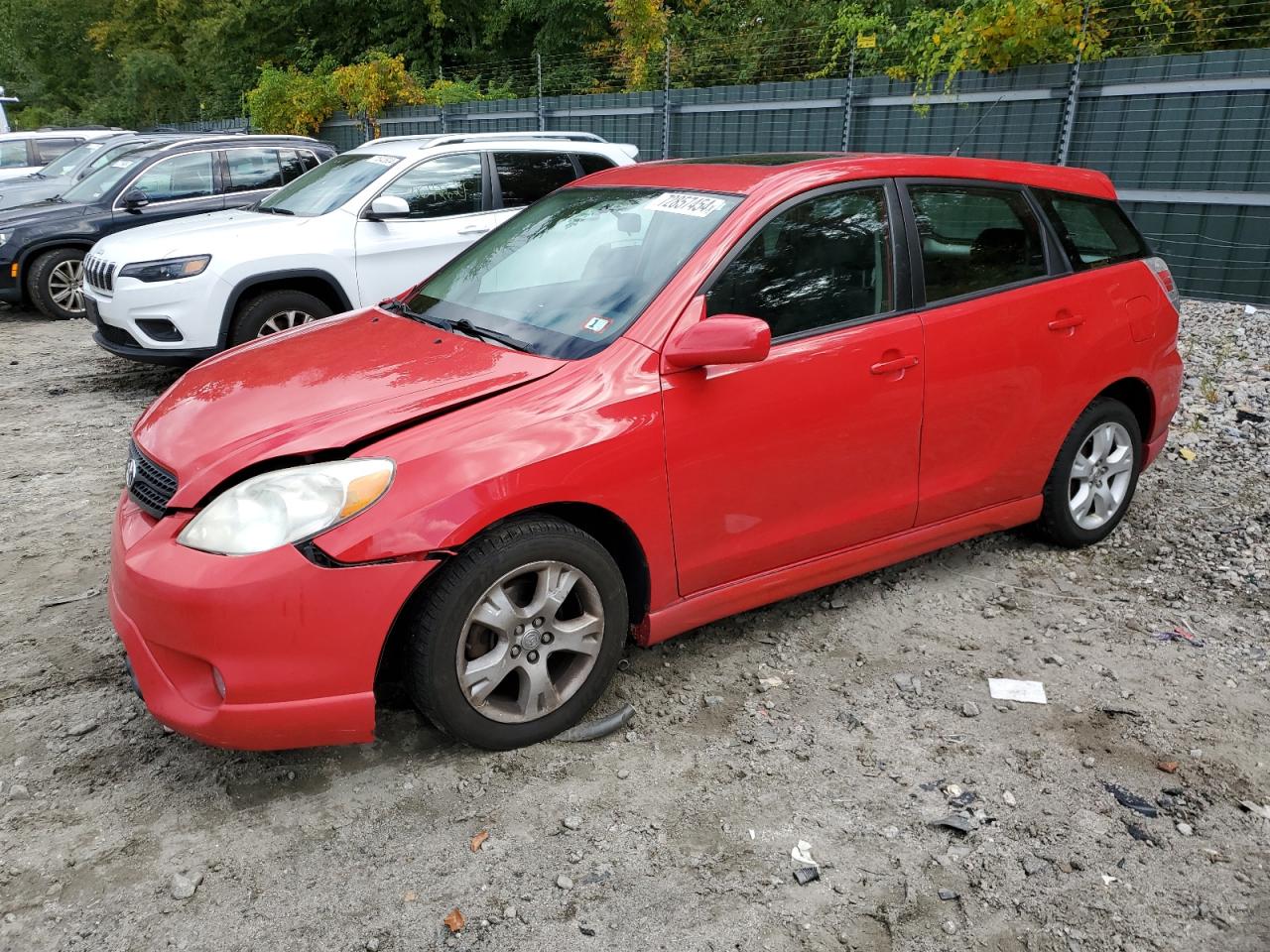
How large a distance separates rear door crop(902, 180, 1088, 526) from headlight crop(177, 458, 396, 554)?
2.10m

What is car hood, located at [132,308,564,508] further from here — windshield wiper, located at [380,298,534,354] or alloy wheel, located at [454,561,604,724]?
alloy wheel, located at [454,561,604,724]

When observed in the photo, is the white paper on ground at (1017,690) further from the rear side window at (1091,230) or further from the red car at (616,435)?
the rear side window at (1091,230)

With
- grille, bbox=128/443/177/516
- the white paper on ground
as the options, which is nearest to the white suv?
grille, bbox=128/443/177/516

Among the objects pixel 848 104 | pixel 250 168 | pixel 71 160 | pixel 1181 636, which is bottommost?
pixel 1181 636

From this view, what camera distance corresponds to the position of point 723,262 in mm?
3342

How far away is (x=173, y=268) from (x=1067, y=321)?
572 cm

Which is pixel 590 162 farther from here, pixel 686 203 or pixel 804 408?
pixel 804 408

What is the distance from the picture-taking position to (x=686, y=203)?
3.62 m

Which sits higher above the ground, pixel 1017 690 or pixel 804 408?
pixel 804 408

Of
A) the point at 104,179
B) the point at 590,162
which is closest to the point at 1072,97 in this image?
the point at 590,162

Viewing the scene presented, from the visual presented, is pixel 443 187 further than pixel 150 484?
Yes

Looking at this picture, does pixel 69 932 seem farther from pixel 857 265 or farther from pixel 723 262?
pixel 857 265

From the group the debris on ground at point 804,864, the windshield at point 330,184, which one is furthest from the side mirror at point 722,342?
the windshield at point 330,184

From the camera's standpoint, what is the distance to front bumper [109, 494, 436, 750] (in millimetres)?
2613
